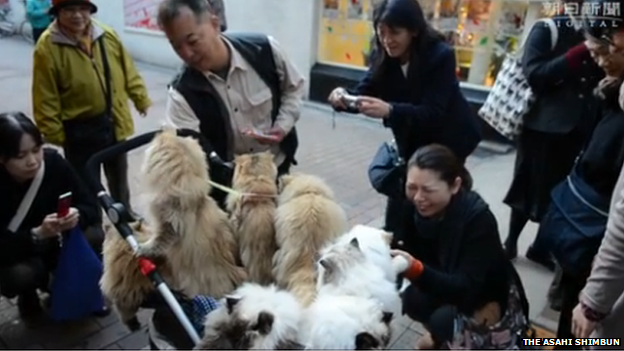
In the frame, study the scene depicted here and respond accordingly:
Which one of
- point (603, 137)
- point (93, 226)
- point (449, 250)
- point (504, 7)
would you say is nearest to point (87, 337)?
point (93, 226)

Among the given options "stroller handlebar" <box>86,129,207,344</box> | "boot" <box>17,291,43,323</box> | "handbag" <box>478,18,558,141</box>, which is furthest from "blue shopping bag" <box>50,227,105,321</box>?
"handbag" <box>478,18,558,141</box>

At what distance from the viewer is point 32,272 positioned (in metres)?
2.79

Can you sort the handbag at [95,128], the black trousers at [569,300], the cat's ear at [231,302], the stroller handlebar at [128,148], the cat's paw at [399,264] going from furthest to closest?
the handbag at [95,128] < the black trousers at [569,300] < the stroller handlebar at [128,148] < the cat's paw at [399,264] < the cat's ear at [231,302]

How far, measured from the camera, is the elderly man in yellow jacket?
3.31 m

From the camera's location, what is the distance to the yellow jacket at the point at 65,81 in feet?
10.9

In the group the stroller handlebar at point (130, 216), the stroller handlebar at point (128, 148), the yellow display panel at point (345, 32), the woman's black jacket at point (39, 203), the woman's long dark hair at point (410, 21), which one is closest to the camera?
the stroller handlebar at point (130, 216)

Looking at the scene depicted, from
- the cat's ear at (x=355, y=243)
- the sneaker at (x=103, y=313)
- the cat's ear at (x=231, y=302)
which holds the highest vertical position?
the cat's ear at (x=355, y=243)

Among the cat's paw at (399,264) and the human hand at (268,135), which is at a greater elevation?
the human hand at (268,135)

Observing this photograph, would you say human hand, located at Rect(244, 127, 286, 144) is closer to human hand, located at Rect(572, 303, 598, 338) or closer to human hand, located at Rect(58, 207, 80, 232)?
human hand, located at Rect(58, 207, 80, 232)

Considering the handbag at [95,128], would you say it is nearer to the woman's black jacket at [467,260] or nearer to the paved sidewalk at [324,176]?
the paved sidewalk at [324,176]

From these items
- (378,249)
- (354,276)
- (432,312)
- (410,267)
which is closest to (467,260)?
(410,267)

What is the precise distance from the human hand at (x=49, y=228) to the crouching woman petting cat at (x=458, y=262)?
5.81ft

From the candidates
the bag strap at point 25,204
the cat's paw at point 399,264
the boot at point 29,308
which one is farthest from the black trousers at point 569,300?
the boot at point 29,308

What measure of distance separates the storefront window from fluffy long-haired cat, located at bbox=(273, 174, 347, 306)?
183 inches
